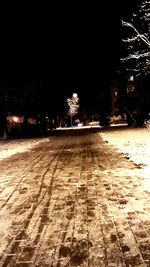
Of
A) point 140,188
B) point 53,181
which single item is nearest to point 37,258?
point 140,188

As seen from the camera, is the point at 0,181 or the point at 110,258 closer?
the point at 110,258

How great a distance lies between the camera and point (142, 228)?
4.94 m

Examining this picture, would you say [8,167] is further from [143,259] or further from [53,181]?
[143,259]

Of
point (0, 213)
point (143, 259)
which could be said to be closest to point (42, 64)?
point (0, 213)

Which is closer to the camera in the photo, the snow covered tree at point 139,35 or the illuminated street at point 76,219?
the illuminated street at point 76,219

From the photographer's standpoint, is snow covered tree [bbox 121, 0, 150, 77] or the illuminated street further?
snow covered tree [bbox 121, 0, 150, 77]

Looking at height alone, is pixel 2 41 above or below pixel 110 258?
above

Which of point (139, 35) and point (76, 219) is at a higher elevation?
point (139, 35)

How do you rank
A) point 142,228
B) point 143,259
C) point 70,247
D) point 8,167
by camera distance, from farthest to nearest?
point 8,167
point 142,228
point 70,247
point 143,259

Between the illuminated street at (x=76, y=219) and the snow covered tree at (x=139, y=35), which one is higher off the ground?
the snow covered tree at (x=139, y=35)

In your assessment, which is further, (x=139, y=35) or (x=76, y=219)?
(x=139, y=35)

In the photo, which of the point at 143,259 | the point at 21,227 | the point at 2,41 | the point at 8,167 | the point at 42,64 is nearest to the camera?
the point at 143,259

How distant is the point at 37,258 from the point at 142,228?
1697mm

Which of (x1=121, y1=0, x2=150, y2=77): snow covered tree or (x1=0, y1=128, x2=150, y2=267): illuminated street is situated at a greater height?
(x1=121, y1=0, x2=150, y2=77): snow covered tree
